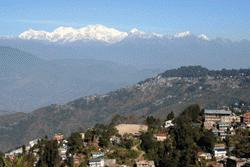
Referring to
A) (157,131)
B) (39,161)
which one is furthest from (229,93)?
(39,161)

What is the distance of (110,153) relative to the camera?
162 feet

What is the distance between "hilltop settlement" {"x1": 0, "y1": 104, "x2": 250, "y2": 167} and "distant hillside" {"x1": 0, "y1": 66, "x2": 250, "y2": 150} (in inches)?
3073

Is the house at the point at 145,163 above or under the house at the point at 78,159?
above

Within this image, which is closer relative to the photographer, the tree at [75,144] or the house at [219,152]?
the house at [219,152]

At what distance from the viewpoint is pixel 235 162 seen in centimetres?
4200

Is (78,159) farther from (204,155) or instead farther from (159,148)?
(204,155)

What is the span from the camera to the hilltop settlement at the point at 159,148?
45.2m

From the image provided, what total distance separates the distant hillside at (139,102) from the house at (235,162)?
8707 cm

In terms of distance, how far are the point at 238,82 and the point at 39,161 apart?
114666 mm

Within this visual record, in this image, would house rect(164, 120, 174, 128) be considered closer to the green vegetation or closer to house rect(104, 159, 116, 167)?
the green vegetation

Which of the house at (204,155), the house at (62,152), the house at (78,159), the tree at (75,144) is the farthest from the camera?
the tree at (75,144)

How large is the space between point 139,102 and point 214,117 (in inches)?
4325

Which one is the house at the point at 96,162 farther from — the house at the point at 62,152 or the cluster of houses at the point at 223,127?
the cluster of houses at the point at 223,127

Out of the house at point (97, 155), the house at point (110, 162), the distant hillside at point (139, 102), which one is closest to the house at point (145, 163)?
the house at point (110, 162)
